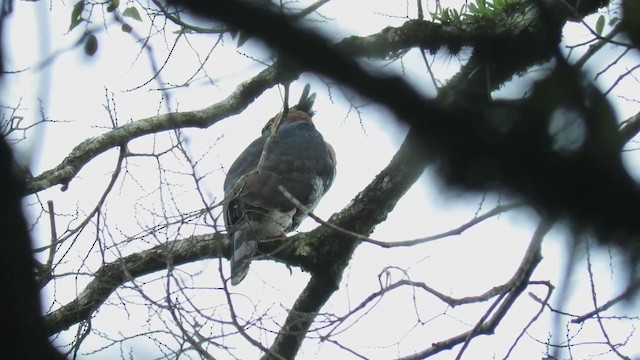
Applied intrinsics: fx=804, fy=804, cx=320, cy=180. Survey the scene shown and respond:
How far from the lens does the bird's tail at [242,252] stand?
14.8 ft

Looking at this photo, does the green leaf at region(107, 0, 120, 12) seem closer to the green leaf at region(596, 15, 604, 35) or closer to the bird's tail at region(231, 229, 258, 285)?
the bird's tail at region(231, 229, 258, 285)

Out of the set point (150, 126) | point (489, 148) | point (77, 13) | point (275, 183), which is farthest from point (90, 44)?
point (489, 148)

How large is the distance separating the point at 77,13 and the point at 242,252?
1605 mm

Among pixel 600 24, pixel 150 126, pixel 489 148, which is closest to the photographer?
pixel 489 148

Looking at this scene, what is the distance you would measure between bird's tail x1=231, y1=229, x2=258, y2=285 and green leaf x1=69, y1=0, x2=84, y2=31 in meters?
1.41

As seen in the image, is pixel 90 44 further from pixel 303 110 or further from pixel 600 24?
pixel 303 110

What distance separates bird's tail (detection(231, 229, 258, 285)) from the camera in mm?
4500

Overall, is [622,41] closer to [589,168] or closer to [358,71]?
[589,168]

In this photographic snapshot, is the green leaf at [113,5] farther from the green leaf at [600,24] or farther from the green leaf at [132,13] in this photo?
the green leaf at [600,24]

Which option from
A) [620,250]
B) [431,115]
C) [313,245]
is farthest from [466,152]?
[313,245]

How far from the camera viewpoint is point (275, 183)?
5.50m

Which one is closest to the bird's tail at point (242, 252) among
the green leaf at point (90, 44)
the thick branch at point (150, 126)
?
the thick branch at point (150, 126)

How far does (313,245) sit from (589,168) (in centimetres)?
336

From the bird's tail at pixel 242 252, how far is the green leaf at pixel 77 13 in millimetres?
1407
